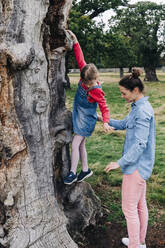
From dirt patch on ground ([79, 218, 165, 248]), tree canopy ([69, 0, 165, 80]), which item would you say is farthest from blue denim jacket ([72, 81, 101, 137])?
tree canopy ([69, 0, 165, 80])

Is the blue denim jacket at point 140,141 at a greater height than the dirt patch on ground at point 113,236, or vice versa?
the blue denim jacket at point 140,141

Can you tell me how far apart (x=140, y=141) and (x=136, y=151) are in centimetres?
10

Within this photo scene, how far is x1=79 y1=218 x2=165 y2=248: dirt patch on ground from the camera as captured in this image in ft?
11.2

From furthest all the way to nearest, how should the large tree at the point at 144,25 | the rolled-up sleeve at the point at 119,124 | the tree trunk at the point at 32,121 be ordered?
the large tree at the point at 144,25 < the rolled-up sleeve at the point at 119,124 < the tree trunk at the point at 32,121

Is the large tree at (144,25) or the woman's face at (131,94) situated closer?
the woman's face at (131,94)

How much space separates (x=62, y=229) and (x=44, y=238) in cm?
24

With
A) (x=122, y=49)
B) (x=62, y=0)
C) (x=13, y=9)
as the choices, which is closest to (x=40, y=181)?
(x=13, y=9)

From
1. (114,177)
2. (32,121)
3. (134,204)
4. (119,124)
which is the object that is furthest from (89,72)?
(114,177)

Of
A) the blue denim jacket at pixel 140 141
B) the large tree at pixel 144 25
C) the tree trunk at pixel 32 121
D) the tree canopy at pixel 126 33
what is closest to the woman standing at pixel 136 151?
the blue denim jacket at pixel 140 141

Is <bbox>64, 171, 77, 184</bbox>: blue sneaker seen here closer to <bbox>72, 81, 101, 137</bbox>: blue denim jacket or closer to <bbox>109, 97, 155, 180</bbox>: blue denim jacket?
<bbox>72, 81, 101, 137</bbox>: blue denim jacket

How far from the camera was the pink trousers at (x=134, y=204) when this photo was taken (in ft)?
9.28

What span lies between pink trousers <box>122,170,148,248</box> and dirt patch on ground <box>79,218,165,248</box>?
419mm

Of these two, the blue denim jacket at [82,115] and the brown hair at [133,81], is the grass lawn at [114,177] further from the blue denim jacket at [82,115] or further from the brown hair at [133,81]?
the blue denim jacket at [82,115]

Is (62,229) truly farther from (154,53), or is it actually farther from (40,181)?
(154,53)
